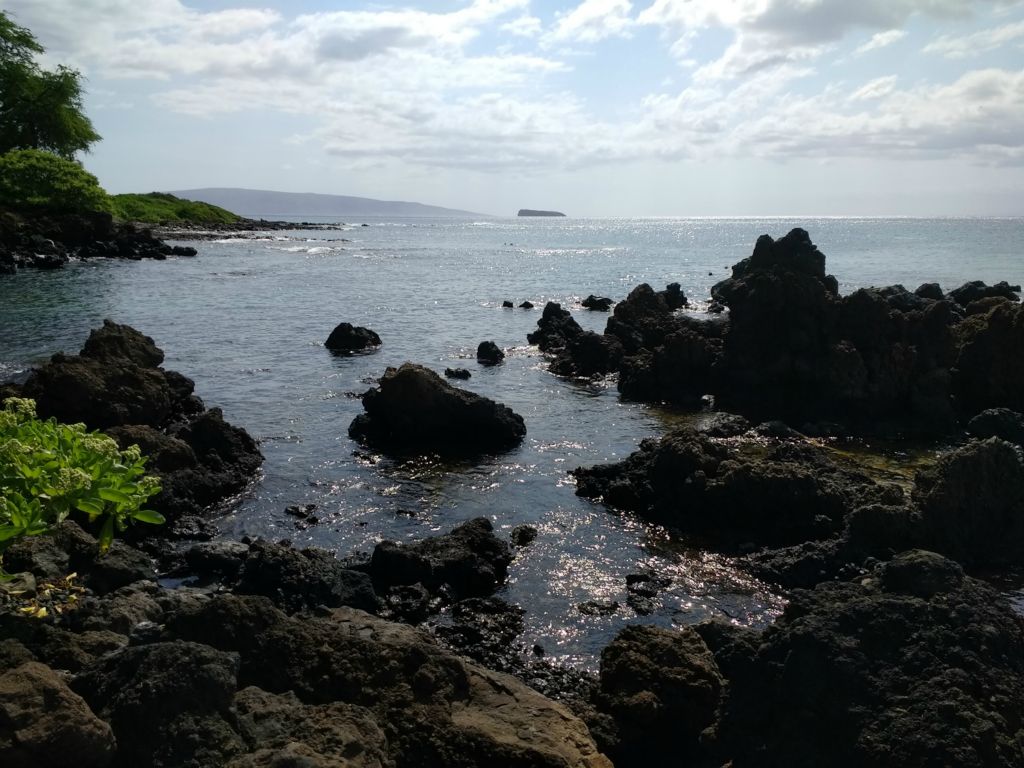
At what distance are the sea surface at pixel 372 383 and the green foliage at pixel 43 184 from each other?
41.9 feet

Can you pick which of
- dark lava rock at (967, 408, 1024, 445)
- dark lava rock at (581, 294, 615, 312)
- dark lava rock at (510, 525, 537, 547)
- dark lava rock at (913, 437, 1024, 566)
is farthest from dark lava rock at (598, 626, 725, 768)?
dark lava rock at (581, 294, 615, 312)

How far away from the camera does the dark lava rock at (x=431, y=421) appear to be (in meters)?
22.3

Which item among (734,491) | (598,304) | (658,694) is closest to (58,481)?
(658,694)

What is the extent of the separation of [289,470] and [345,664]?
42.0 ft

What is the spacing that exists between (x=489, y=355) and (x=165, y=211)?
383ft

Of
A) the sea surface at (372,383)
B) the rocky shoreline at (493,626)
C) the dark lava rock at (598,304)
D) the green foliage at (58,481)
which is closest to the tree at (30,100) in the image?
the sea surface at (372,383)

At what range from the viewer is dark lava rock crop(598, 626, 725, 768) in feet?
29.6

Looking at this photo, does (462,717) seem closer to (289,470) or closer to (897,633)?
(897,633)

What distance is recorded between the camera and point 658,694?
30.8 ft

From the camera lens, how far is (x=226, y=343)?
38.2 meters

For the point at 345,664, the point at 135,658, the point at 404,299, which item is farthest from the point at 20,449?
the point at 404,299

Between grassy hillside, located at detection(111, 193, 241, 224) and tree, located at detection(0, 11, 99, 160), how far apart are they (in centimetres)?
1238

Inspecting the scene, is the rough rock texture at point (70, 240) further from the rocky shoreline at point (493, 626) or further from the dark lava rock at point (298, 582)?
the dark lava rock at point (298, 582)

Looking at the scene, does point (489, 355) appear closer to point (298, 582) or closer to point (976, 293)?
point (298, 582)
